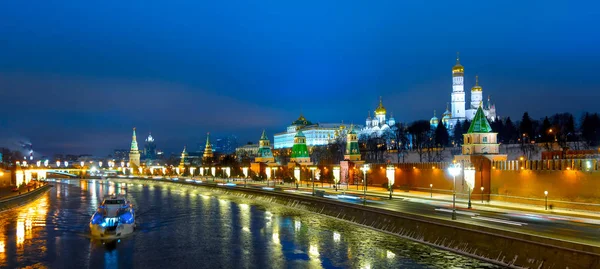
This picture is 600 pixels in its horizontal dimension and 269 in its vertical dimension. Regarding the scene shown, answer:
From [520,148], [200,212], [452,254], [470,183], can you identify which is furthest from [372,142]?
[452,254]

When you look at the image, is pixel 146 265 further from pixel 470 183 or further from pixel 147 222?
pixel 470 183

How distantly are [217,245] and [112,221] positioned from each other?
20.6 feet

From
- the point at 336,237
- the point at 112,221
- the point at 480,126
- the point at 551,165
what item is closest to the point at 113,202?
the point at 112,221

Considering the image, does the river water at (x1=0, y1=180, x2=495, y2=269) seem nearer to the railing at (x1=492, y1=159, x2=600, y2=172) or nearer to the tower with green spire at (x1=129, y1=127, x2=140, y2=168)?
the railing at (x1=492, y1=159, x2=600, y2=172)

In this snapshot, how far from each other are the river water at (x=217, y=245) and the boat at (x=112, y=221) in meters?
0.70

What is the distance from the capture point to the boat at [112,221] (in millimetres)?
28594

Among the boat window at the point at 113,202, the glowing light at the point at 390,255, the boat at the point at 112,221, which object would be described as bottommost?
the glowing light at the point at 390,255

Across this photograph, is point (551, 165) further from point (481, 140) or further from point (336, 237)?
point (336, 237)

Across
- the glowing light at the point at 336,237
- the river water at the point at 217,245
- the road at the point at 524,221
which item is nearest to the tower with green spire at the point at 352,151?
the river water at the point at 217,245

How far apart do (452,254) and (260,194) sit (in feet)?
102

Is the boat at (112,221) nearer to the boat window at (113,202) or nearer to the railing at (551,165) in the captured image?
the boat window at (113,202)

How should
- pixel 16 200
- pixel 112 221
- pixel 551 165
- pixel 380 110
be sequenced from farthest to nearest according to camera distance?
pixel 380 110
pixel 16 200
pixel 551 165
pixel 112 221

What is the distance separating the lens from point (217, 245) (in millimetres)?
26875

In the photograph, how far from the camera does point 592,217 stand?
2630 cm
